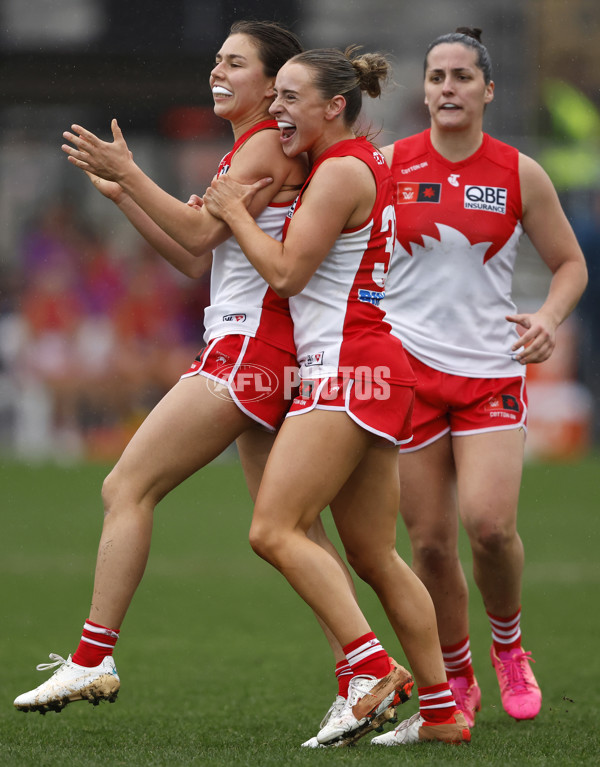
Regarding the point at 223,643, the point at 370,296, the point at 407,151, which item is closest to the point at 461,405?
the point at 370,296

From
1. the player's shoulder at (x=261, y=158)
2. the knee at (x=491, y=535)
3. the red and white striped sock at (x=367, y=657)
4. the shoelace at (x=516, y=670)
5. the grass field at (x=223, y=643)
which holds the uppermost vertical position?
the player's shoulder at (x=261, y=158)

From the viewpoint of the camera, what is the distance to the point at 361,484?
4188 millimetres

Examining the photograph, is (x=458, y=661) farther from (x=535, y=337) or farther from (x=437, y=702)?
(x=535, y=337)

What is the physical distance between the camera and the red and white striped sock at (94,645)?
162 inches

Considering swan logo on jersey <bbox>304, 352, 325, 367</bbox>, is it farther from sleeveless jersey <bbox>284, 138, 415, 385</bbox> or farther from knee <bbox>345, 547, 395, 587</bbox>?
knee <bbox>345, 547, 395, 587</bbox>

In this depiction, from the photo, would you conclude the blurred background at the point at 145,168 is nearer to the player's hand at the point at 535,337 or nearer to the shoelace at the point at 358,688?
the player's hand at the point at 535,337

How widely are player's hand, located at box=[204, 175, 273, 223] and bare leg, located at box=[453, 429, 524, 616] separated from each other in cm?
137

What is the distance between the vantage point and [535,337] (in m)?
4.63

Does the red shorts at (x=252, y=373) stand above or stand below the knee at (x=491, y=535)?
above

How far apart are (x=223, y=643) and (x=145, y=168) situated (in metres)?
12.3

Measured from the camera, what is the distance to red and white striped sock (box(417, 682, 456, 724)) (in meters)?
4.27

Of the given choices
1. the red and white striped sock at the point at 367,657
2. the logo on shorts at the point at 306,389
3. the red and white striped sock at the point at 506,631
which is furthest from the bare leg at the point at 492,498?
the logo on shorts at the point at 306,389

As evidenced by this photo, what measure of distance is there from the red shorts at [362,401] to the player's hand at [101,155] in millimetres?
924

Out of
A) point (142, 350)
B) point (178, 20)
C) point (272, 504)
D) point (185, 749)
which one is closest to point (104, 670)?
point (185, 749)
